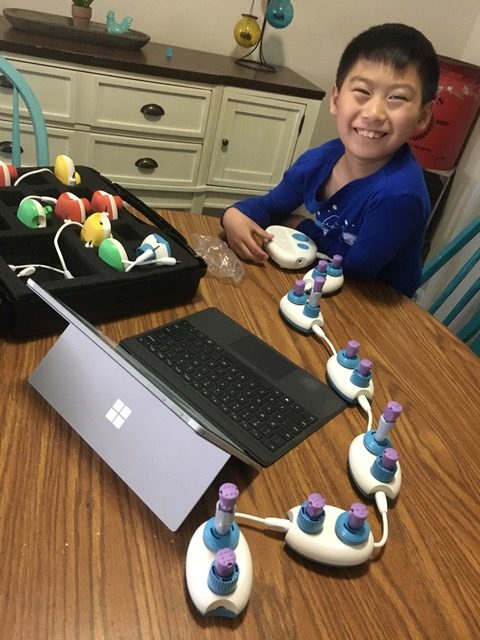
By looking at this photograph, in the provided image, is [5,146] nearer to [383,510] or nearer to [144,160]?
[144,160]

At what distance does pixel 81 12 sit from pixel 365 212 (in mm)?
1518

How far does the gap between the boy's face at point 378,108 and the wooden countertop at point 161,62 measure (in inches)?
39.7

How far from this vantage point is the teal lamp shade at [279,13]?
2186mm

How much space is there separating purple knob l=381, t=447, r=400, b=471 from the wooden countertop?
1.72 meters

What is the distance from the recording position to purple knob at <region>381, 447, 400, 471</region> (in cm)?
59

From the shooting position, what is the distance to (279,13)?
2188 mm

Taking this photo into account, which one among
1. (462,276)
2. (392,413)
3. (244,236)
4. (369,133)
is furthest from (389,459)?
(462,276)

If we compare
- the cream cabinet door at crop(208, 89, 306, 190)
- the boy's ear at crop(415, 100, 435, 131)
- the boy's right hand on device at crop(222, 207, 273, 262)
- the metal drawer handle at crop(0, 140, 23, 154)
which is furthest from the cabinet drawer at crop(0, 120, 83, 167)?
the boy's ear at crop(415, 100, 435, 131)

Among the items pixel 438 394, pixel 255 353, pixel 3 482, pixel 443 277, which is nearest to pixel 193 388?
pixel 255 353

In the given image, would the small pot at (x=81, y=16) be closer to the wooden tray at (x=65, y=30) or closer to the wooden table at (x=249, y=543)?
the wooden tray at (x=65, y=30)

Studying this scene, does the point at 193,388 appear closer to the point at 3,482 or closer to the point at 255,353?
the point at 255,353

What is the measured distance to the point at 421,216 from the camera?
1126mm

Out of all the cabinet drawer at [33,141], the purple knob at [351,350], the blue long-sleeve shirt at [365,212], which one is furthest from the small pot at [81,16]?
the purple knob at [351,350]

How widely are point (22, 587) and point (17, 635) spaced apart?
39mm
